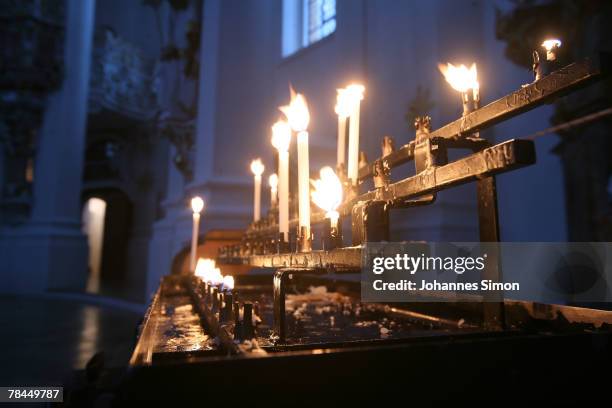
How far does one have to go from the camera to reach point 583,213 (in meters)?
3.99

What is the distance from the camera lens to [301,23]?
6191mm

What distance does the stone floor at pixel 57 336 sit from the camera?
11.0 feet

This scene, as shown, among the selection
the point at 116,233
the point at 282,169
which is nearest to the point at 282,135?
the point at 282,169

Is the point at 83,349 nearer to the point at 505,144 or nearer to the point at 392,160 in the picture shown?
the point at 392,160

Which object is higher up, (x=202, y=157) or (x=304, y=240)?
(x=202, y=157)

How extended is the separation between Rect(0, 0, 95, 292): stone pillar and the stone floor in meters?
1.49

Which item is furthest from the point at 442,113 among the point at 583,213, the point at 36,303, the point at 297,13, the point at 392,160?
the point at 36,303

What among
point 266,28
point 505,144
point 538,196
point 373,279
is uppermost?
point 266,28

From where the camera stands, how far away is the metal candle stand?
2.65ft

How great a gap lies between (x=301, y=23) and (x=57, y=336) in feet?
17.7

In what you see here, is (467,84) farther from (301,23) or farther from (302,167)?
(301,23)

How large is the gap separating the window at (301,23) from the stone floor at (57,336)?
4487 millimetres

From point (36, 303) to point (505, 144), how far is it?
968cm

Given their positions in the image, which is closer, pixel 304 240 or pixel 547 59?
pixel 547 59
